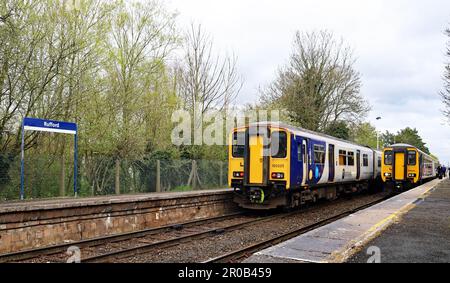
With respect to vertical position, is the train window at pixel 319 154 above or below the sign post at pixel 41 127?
below

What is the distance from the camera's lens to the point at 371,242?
8039mm

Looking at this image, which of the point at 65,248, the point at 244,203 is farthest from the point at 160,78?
the point at 65,248

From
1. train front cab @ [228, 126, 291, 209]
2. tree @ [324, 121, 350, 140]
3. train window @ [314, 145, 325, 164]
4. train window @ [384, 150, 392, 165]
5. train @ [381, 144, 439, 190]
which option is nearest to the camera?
train front cab @ [228, 126, 291, 209]

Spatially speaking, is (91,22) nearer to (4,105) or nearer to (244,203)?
(4,105)

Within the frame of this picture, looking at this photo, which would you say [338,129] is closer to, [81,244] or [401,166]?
[401,166]

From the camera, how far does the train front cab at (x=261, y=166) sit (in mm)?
14375

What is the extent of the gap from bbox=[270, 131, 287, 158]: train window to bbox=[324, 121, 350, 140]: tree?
2307 centimetres

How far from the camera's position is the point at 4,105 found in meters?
15.5

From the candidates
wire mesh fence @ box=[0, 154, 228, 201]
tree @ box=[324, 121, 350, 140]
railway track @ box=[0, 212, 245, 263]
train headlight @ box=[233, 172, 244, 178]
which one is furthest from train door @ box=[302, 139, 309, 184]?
tree @ box=[324, 121, 350, 140]

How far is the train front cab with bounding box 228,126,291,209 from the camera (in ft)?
47.2

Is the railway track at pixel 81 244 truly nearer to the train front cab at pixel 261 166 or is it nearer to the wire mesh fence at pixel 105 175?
the train front cab at pixel 261 166

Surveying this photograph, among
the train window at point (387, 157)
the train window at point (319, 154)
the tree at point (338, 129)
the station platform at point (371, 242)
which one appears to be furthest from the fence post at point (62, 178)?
the tree at point (338, 129)

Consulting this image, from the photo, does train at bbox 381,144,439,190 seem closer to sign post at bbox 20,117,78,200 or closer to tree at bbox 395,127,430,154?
sign post at bbox 20,117,78,200

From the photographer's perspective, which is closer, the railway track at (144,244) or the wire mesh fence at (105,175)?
the railway track at (144,244)
